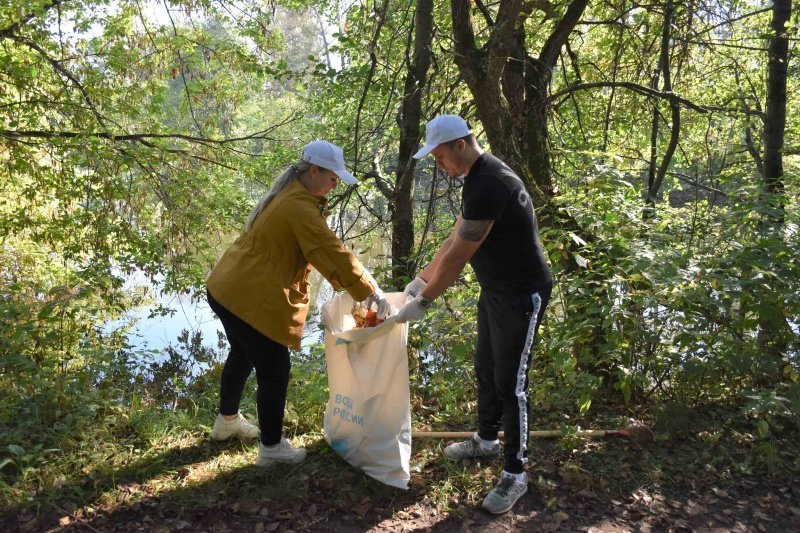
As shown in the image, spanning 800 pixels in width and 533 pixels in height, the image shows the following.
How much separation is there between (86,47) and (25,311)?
3.91 m

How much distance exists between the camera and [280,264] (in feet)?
8.13

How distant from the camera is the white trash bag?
8.45 ft

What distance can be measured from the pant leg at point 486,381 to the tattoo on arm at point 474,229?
0.46 meters

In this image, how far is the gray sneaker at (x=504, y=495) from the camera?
2482 millimetres

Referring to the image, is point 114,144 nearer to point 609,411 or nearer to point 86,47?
point 86,47

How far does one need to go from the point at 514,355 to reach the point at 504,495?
654 millimetres

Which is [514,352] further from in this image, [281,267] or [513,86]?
[513,86]

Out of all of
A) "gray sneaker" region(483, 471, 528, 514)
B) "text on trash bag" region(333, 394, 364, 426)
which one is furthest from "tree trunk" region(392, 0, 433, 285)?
"gray sneaker" region(483, 471, 528, 514)

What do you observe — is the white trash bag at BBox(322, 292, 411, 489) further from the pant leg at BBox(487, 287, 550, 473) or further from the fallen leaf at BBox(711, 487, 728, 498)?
the fallen leaf at BBox(711, 487, 728, 498)

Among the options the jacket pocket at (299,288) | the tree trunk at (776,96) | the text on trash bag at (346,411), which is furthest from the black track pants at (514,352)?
the tree trunk at (776,96)

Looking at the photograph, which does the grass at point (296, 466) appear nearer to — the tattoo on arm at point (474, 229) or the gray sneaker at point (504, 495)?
the gray sneaker at point (504, 495)

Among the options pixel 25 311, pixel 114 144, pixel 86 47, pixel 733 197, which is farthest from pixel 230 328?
pixel 86 47

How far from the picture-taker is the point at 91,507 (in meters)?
2.46

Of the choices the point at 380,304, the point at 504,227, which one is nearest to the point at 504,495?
the point at 380,304
